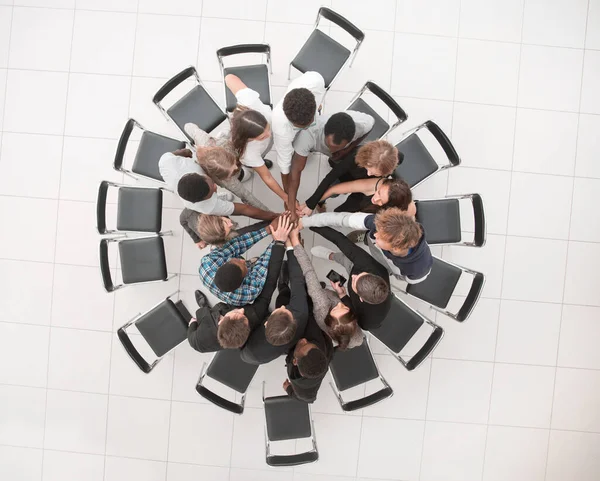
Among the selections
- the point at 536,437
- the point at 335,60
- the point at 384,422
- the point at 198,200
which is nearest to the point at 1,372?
the point at 198,200

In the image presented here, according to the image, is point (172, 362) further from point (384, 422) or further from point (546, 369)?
point (546, 369)

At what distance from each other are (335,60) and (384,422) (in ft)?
9.31

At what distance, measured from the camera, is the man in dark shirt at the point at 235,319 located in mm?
2152

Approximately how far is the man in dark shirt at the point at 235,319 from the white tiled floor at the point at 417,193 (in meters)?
0.96

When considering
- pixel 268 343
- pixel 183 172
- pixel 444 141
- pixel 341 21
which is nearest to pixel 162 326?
pixel 268 343

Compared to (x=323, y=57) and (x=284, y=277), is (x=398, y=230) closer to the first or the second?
(x=284, y=277)

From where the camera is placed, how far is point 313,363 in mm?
2082

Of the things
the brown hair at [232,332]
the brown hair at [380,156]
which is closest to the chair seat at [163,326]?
the brown hair at [232,332]

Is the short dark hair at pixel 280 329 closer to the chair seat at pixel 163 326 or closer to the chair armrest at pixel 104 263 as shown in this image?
the chair seat at pixel 163 326

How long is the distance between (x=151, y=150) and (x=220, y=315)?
1330mm

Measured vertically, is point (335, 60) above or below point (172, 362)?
above

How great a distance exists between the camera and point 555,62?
3.37m

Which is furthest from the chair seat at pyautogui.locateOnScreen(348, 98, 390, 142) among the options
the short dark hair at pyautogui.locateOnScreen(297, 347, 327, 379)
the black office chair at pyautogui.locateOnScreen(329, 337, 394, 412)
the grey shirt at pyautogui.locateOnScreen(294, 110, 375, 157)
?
the short dark hair at pyautogui.locateOnScreen(297, 347, 327, 379)

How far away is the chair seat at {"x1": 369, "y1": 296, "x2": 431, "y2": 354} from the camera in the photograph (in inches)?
113
